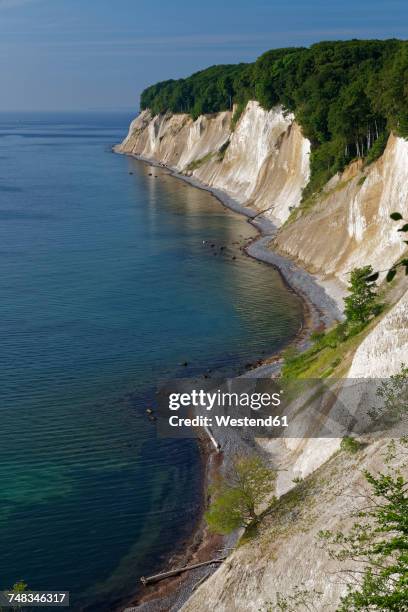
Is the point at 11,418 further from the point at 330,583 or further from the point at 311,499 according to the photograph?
the point at 330,583

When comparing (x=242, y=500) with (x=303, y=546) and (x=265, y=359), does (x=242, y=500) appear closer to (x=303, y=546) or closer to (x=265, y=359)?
(x=303, y=546)

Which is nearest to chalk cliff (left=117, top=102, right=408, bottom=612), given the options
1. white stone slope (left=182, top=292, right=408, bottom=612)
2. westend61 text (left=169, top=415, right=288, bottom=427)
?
white stone slope (left=182, top=292, right=408, bottom=612)

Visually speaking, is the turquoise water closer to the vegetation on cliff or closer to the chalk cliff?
Result: the chalk cliff

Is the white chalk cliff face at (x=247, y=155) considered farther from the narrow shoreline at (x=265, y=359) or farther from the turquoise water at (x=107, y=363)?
the turquoise water at (x=107, y=363)

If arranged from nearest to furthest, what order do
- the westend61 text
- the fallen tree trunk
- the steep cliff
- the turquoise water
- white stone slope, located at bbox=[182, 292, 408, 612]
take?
1. white stone slope, located at bbox=[182, 292, 408, 612]
2. the fallen tree trunk
3. the turquoise water
4. the westend61 text
5. the steep cliff

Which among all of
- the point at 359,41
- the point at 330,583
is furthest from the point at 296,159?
the point at 330,583

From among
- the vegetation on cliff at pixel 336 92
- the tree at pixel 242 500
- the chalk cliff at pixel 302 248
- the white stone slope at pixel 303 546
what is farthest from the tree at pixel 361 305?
the vegetation on cliff at pixel 336 92


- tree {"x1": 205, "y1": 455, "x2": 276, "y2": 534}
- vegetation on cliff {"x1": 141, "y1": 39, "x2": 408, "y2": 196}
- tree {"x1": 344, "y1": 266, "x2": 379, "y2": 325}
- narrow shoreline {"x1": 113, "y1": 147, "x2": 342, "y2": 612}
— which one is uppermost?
vegetation on cliff {"x1": 141, "y1": 39, "x2": 408, "y2": 196}
